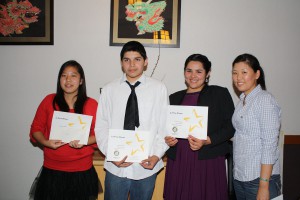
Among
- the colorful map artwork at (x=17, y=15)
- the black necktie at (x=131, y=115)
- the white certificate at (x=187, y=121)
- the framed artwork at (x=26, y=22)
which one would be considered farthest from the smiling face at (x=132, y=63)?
the colorful map artwork at (x=17, y=15)

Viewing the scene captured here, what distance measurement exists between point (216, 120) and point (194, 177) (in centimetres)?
47

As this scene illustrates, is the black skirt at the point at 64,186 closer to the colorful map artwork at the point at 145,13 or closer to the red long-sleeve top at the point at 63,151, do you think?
the red long-sleeve top at the point at 63,151

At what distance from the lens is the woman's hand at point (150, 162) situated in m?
1.69

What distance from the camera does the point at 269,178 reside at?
4.99 ft

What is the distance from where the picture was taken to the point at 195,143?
5.55 feet

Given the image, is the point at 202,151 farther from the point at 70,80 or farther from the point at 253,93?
the point at 70,80

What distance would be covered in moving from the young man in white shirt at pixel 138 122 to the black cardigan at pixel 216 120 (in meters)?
0.22

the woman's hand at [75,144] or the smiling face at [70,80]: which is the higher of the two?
the smiling face at [70,80]

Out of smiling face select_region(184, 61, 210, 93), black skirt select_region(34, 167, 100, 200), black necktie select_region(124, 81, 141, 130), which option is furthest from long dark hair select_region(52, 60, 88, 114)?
smiling face select_region(184, 61, 210, 93)

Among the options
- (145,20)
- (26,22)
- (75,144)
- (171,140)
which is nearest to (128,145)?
(171,140)

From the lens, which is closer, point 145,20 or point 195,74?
point 195,74

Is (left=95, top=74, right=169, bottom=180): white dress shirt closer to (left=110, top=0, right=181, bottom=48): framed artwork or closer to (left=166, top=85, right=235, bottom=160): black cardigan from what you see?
(left=166, top=85, right=235, bottom=160): black cardigan

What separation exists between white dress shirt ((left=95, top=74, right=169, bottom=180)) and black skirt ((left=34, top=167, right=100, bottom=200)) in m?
0.25

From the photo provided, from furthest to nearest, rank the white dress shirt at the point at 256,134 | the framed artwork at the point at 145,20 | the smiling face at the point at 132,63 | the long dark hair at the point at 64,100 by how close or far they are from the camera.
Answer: the framed artwork at the point at 145,20 < the long dark hair at the point at 64,100 < the smiling face at the point at 132,63 < the white dress shirt at the point at 256,134
